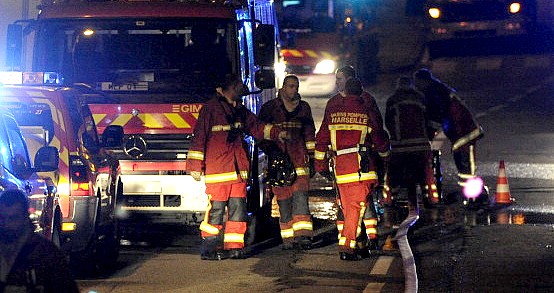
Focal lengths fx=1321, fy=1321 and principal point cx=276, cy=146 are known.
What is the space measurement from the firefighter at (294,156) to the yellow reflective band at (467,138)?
118 inches

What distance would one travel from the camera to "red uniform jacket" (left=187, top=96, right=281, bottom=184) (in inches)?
492

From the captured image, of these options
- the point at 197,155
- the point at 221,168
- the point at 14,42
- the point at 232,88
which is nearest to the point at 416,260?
the point at 221,168

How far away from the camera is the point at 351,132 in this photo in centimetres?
1251

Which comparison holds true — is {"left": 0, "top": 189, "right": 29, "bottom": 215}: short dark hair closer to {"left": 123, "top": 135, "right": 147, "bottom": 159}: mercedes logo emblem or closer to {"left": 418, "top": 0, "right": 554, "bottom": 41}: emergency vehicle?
{"left": 123, "top": 135, "right": 147, "bottom": 159}: mercedes logo emblem

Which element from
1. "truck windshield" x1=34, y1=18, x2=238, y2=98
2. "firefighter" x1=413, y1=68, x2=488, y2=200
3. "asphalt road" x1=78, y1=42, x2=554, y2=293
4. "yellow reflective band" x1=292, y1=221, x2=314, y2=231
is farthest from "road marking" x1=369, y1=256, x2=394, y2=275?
"firefighter" x1=413, y1=68, x2=488, y2=200

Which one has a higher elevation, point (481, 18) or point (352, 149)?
point (481, 18)

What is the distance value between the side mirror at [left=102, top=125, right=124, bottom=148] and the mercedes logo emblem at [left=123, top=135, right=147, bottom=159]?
5.23ft

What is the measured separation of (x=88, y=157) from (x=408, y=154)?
5.12m

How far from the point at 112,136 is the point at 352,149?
A: 2264mm

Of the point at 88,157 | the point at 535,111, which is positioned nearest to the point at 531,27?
the point at 535,111

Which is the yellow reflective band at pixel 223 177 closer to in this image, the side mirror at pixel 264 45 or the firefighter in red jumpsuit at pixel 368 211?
the firefighter in red jumpsuit at pixel 368 211

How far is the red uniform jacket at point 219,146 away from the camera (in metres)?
12.5

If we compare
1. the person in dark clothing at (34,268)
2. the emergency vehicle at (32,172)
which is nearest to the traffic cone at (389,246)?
the emergency vehicle at (32,172)

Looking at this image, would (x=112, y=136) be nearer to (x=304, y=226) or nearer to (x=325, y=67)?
(x=304, y=226)
